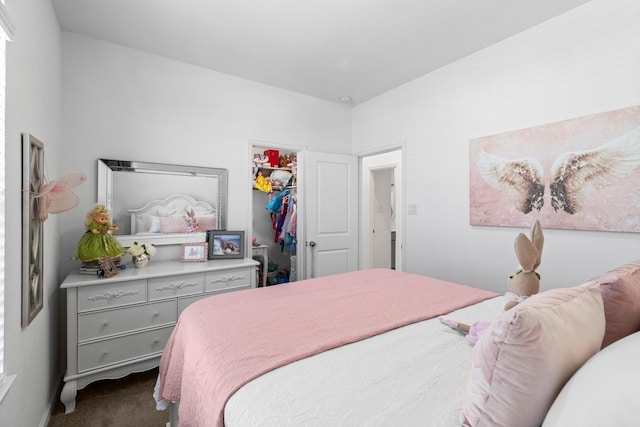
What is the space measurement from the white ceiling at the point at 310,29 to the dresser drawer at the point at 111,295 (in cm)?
195

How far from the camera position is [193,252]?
2.76 meters

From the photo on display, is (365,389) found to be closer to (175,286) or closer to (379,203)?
(175,286)

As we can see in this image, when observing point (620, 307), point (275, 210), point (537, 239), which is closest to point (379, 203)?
point (275, 210)

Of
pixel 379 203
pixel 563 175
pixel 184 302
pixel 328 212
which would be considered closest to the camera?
pixel 563 175

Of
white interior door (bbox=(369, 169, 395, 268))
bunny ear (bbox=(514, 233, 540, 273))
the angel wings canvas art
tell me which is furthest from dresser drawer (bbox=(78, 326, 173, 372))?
white interior door (bbox=(369, 169, 395, 268))

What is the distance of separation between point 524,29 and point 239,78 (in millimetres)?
2580

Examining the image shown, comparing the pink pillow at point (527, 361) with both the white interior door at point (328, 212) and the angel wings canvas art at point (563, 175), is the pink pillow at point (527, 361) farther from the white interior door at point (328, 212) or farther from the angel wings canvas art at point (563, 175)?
the white interior door at point (328, 212)

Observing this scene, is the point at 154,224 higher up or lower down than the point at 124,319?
higher up

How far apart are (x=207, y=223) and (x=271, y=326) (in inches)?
73.9

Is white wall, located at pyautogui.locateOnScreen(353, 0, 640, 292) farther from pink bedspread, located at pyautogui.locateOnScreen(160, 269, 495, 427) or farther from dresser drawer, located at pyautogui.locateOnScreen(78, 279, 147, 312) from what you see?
dresser drawer, located at pyautogui.locateOnScreen(78, 279, 147, 312)

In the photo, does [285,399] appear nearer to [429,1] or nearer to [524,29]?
[429,1]

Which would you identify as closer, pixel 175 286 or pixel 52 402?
pixel 52 402

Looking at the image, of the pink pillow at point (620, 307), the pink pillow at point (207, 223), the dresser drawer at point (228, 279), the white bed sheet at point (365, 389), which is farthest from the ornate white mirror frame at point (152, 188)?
the pink pillow at point (620, 307)

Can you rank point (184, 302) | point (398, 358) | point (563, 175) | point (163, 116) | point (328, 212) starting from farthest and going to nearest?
1. point (328, 212)
2. point (163, 116)
3. point (184, 302)
4. point (563, 175)
5. point (398, 358)
